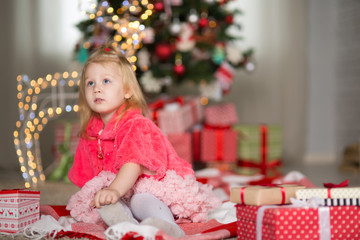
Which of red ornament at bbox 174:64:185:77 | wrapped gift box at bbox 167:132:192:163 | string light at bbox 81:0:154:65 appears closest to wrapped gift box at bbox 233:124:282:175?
wrapped gift box at bbox 167:132:192:163

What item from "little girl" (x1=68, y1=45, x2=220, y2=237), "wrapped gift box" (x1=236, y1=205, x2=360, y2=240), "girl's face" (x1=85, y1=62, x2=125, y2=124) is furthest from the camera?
"girl's face" (x1=85, y1=62, x2=125, y2=124)

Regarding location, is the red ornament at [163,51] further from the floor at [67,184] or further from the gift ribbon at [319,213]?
the gift ribbon at [319,213]

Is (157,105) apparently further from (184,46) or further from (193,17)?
(193,17)

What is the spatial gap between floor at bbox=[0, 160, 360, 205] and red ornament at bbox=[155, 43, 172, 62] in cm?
107

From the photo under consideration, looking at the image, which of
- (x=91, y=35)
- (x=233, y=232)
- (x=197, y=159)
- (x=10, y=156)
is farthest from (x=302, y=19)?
(x=233, y=232)

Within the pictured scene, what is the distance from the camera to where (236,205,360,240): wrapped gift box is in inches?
43.7

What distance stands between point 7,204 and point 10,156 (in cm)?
68

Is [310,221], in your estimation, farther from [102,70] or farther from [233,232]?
[102,70]

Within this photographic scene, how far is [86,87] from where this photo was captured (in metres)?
1.52

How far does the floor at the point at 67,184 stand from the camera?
1557 mm

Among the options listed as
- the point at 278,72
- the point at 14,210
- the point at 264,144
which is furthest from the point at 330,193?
the point at 278,72

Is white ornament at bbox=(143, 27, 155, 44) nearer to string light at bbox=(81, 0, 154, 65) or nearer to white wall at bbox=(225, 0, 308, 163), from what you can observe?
string light at bbox=(81, 0, 154, 65)

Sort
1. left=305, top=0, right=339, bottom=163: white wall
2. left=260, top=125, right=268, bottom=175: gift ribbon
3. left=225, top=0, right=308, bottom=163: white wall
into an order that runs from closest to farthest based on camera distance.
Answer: left=260, top=125, right=268, bottom=175: gift ribbon
left=225, top=0, right=308, bottom=163: white wall
left=305, top=0, right=339, bottom=163: white wall

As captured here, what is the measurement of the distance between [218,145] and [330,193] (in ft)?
6.58
